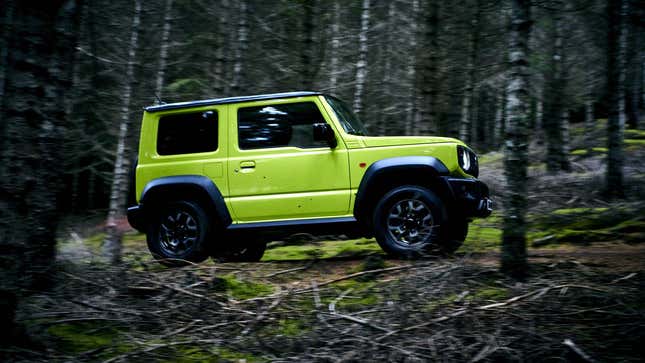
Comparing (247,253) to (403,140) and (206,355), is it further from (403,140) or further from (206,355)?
(206,355)

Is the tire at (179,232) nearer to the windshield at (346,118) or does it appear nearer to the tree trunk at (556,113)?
the windshield at (346,118)

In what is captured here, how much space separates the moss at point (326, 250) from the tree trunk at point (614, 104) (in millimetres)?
4715

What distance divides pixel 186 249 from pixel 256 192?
46.7 inches

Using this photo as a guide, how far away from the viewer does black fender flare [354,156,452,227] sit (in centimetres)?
581

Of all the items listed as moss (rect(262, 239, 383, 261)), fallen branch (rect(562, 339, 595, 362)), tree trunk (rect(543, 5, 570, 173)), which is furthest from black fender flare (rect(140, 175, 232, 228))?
tree trunk (rect(543, 5, 570, 173))

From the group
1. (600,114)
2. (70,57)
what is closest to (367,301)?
(70,57)

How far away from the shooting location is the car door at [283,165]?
6121mm

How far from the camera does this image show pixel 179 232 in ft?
22.0

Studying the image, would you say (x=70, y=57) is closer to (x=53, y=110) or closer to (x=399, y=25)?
(x=53, y=110)

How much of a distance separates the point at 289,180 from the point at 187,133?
4.97ft

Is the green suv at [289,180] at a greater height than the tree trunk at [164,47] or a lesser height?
lesser

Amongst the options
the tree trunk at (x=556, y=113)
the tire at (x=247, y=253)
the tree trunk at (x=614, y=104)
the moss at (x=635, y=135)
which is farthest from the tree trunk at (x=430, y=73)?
the moss at (x=635, y=135)

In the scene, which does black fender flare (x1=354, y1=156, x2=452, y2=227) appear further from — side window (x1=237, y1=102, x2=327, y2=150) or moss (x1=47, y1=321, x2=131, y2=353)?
moss (x1=47, y1=321, x2=131, y2=353)

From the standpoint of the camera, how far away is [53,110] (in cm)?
379
